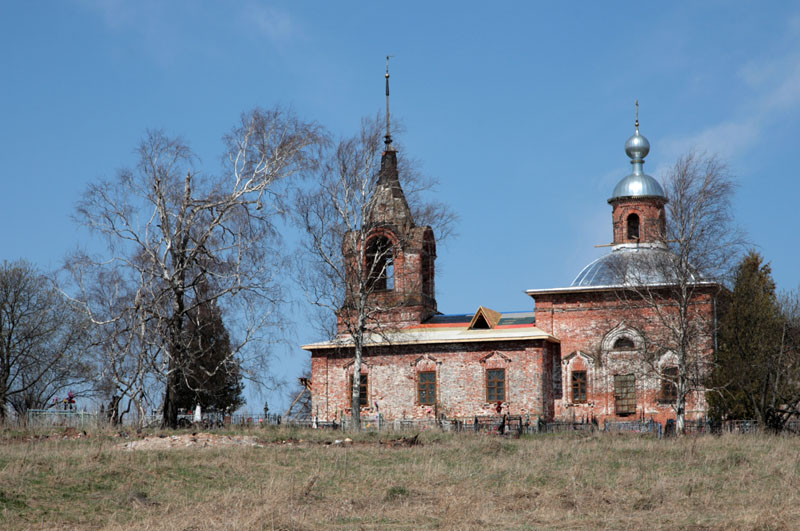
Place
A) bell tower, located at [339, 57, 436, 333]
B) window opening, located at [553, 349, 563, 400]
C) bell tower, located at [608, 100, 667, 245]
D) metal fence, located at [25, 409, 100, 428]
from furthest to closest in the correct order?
1. bell tower, located at [608, 100, 667, 245]
2. window opening, located at [553, 349, 563, 400]
3. bell tower, located at [339, 57, 436, 333]
4. metal fence, located at [25, 409, 100, 428]

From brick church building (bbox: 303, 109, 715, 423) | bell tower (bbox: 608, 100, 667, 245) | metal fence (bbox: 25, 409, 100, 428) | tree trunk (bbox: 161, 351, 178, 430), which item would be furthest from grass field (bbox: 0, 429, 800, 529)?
bell tower (bbox: 608, 100, 667, 245)

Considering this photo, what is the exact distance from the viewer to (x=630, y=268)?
36.1 m

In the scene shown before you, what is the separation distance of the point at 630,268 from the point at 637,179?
6.72 m

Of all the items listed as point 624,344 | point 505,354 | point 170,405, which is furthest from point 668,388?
point 170,405

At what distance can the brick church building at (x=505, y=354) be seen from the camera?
35.0 metres

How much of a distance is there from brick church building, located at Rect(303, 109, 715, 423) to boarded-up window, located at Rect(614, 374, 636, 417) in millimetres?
36

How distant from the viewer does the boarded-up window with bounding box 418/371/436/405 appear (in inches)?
1468

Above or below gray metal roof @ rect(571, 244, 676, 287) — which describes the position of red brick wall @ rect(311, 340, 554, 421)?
below

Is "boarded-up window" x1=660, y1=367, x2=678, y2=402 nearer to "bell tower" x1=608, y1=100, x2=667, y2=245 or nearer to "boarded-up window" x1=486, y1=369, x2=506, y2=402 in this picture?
"boarded-up window" x1=486, y1=369, x2=506, y2=402

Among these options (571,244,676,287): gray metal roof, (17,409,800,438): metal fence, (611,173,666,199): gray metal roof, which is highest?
(611,173,666,199): gray metal roof

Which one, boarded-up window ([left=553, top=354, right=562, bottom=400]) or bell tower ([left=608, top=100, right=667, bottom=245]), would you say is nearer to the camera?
boarded-up window ([left=553, top=354, right=562, bottom=400])

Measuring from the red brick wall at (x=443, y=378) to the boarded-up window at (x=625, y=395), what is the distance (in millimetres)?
2472

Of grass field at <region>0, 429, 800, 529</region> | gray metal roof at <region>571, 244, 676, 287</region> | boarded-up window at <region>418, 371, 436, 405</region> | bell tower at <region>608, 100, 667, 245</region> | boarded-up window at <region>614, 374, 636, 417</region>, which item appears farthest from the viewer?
bell tower at <region>608, 100, 667, 245</region>

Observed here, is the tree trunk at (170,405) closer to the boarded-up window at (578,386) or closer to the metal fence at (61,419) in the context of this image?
the metal fence at (61,419)
